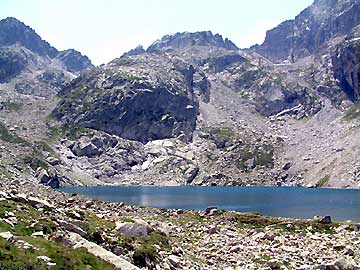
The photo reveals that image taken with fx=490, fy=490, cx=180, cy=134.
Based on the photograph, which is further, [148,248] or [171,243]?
[171,243]

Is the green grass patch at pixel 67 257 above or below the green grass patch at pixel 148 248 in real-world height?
above

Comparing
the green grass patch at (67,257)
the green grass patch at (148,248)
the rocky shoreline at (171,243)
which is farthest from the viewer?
the green grass patch at (148,248)

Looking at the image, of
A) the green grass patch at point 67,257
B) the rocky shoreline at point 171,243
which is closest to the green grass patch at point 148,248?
the rocky shoreline at point 171,243

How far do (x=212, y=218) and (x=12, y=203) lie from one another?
33189 mm

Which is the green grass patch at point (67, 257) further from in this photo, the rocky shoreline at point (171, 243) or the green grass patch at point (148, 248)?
the green grass patch at point (148, 248)

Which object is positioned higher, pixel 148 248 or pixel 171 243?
pixel 148 248

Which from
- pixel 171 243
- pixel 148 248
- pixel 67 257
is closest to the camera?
pixel 67 257

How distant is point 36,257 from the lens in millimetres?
19719

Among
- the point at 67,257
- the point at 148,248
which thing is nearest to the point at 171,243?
the point at 148,248

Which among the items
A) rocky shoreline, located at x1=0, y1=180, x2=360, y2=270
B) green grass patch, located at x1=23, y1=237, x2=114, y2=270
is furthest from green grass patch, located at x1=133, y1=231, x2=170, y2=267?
green grass patch, located at x1=23, y1=237, x2=114, y2=270

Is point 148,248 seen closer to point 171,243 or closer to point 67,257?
point 171,243

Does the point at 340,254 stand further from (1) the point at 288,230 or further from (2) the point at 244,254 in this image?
(1) the point at 288,230

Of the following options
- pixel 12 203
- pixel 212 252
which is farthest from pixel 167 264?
pixel 12 203

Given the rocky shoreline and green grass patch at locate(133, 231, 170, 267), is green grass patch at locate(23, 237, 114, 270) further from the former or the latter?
green grass patch at locate(133, 231, 170, 267)
